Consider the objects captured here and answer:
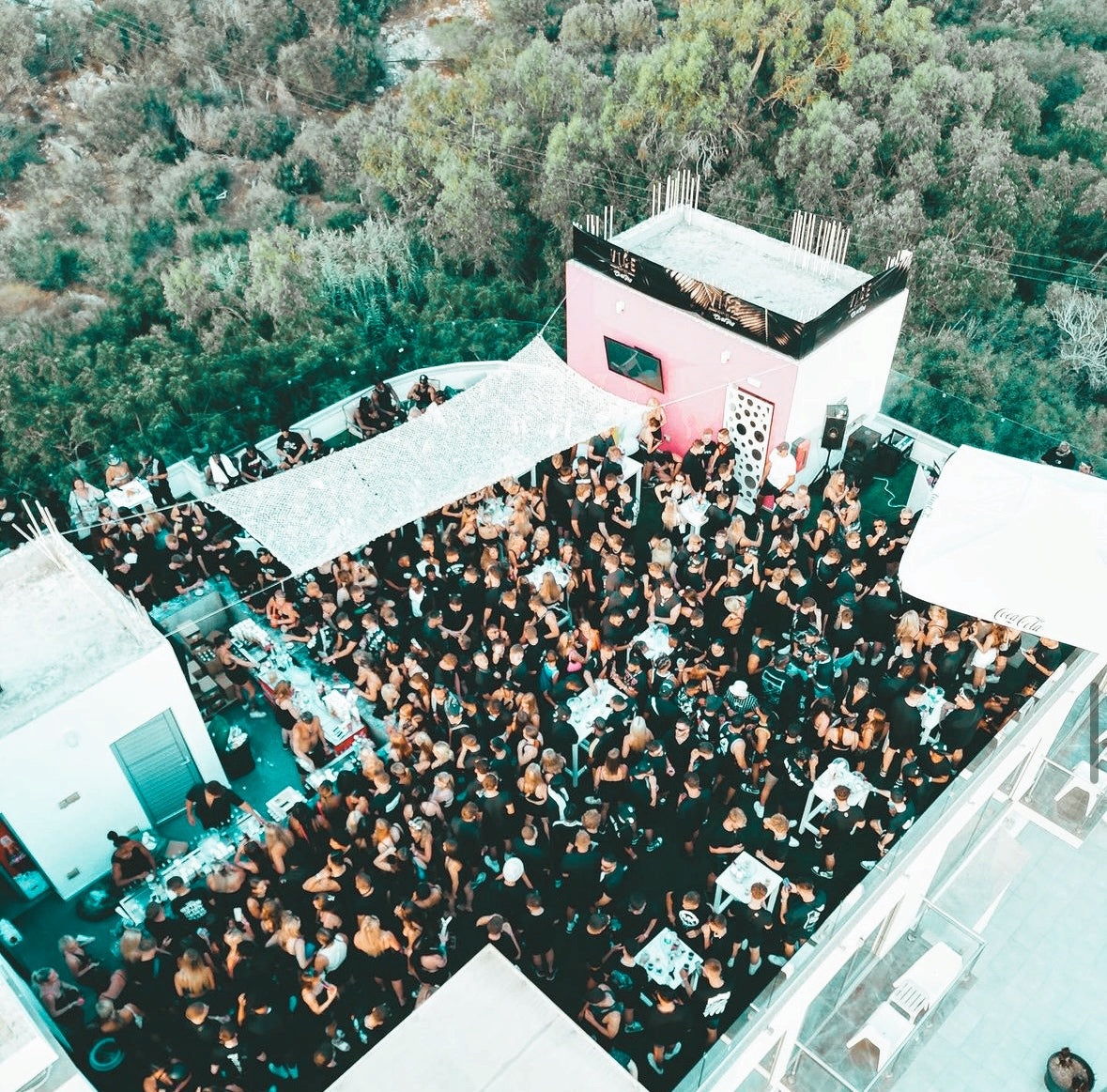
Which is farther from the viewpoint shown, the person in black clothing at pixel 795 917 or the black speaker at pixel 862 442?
the black speaker at pixel 862 442

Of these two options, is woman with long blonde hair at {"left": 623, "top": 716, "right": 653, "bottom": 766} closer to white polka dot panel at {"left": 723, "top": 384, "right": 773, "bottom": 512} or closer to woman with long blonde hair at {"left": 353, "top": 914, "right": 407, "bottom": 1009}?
woman with long blonde hair at {"left": 353, "top": 914, "right": 407, "bottom": 1009}

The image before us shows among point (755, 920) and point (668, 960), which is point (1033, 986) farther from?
point (668, 960)

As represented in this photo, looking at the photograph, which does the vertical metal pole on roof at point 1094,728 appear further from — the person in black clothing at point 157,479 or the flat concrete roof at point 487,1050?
the person in black clothing at point 157,479

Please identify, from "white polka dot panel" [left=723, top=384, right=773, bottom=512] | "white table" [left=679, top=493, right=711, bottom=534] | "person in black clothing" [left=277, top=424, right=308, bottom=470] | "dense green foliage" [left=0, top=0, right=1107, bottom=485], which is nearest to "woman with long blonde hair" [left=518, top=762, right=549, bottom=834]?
"white table" [left=679, top=493, right=711, bottom=534]

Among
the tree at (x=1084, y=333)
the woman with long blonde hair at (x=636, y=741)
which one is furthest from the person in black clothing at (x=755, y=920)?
the tree at (x=1084, y=333)

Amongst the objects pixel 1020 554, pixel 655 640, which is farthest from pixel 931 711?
pixel 655 640
